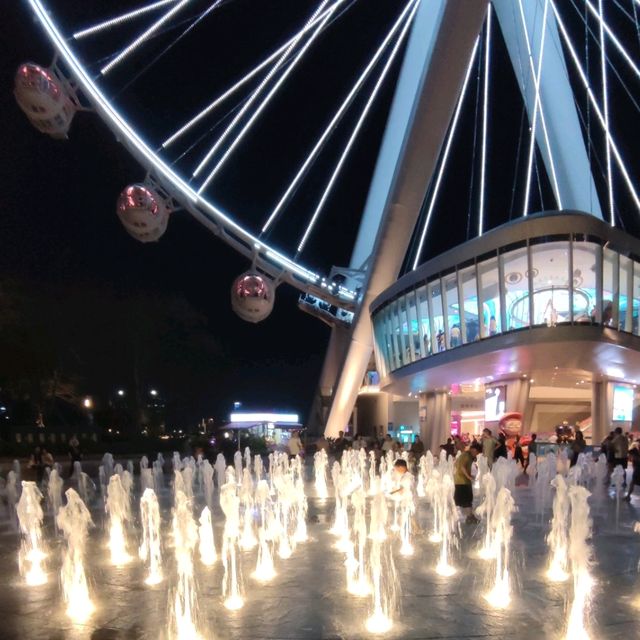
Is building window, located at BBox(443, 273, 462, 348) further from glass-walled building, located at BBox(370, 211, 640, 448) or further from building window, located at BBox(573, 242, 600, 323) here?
building window, located at BBox(573, 242, 600, 323)

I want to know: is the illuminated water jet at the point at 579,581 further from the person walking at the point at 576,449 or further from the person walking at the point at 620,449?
the person walking at the point at 576,449

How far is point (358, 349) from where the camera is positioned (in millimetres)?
34938

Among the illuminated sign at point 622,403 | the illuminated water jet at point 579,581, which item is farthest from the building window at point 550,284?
the illuminated water jet at point 579,581

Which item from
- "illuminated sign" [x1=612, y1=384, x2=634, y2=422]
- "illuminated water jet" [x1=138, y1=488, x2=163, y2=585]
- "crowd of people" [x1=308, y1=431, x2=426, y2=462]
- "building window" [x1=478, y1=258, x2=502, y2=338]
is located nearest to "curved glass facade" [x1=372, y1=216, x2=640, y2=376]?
"building window" [x1=478, y1=258, x2=502, y2=338]

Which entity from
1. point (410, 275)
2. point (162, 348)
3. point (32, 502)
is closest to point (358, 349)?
point (410, 275)

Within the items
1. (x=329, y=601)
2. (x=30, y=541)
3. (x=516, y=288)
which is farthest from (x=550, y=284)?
(x=329, y=601)

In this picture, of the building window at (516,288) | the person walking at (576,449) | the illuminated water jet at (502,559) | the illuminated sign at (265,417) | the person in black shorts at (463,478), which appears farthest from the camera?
the illuminated sign at (265,417)

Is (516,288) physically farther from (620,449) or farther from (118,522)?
(118,522)

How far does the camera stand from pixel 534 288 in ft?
75.5

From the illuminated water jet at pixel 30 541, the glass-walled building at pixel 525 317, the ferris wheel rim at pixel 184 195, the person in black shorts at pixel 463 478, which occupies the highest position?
the ferris wheel rim at pixel 184 195

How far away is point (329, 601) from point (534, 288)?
17930 mm

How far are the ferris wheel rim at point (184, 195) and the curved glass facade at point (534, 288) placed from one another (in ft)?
39.2

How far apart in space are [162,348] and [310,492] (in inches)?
938

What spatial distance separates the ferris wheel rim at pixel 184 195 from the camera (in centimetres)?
2323
